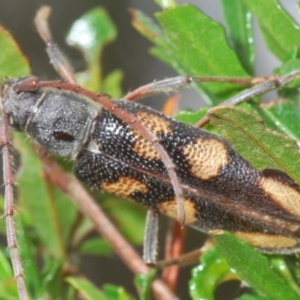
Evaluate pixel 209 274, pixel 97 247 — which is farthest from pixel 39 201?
pixel 209 274

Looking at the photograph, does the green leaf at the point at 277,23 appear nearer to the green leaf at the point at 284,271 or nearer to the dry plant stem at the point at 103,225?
the green leaf at the point at 284,271

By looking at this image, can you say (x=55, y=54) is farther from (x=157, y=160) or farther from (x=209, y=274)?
(x=209, y=274)

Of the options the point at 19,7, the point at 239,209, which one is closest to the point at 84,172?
the point at 239,209

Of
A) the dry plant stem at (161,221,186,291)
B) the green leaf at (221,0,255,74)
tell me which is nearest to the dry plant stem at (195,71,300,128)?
the green leaf at (221,0,255,74)

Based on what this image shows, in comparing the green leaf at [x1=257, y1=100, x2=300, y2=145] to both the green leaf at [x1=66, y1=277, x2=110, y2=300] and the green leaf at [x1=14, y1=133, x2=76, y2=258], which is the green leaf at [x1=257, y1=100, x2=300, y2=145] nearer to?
the green leaf at [x1=66, y1=277, x2=110, y2=300]

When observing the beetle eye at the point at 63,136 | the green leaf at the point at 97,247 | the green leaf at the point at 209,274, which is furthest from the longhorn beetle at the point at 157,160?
the green leaf at the point at 97,247

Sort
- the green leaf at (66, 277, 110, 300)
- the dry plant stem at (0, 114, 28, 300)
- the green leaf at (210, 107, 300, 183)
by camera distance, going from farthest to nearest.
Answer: the green leaf at (66, 277, 110, 300) → the dry plant stem at (0, 114, 28, 300) → the green leaf at (210, 107, 300, 183)

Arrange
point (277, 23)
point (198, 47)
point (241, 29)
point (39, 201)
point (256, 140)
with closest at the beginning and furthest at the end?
point (256, 140) → point (277, 23) → point (198, 47) → point (241, 29) → point (39, 201)
